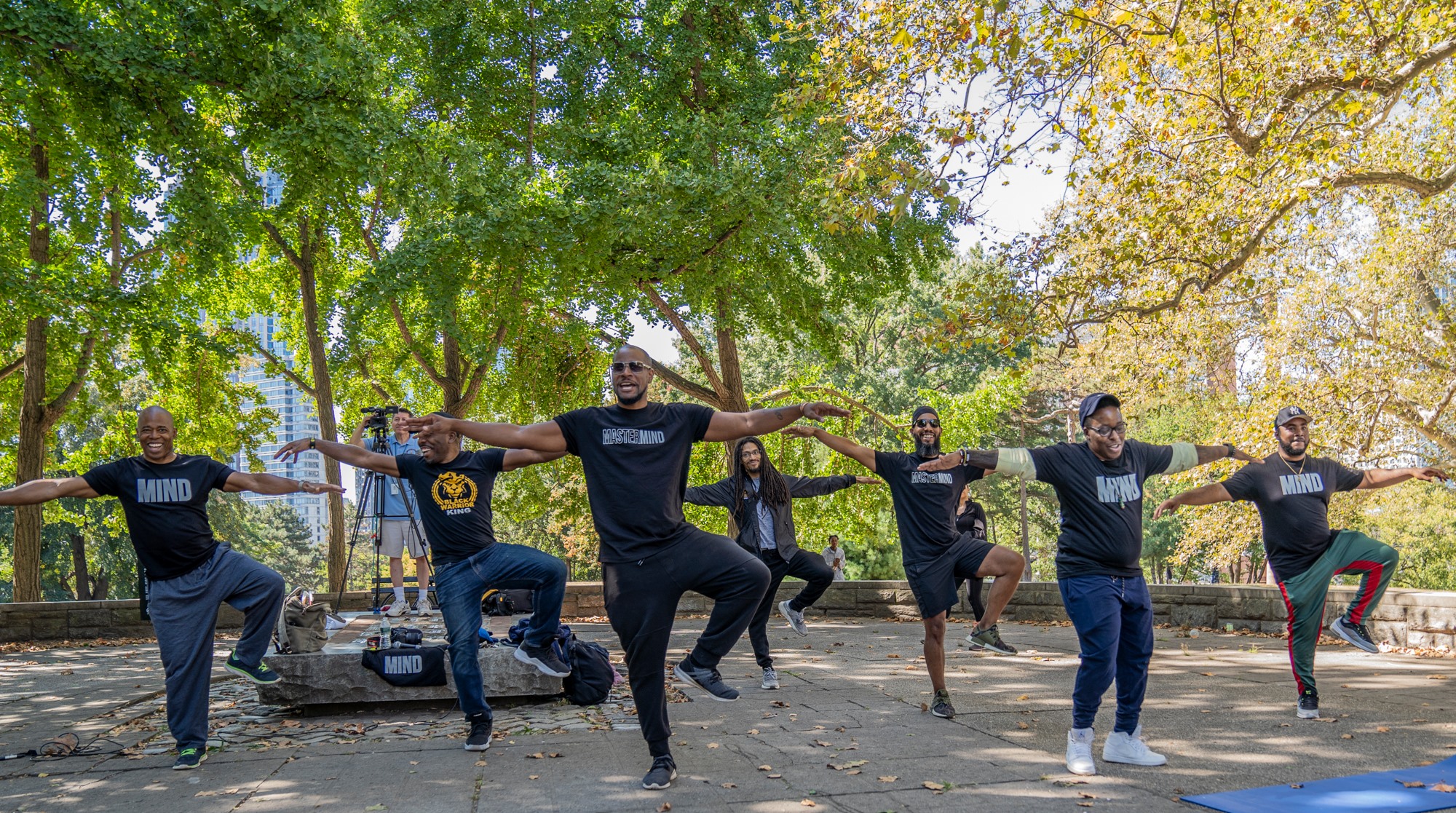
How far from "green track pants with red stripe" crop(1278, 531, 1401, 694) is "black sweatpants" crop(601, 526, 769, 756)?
3.94 meters

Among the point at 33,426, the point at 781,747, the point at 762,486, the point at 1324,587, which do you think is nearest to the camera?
the point at 781,747

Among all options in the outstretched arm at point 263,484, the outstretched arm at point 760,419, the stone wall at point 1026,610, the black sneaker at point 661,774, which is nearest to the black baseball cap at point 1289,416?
the outstretched arm at point 760,419

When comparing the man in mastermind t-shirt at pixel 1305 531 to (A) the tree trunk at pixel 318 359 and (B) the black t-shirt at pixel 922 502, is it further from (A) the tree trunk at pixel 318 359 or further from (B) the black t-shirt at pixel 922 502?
(A) the tree trunk at pixel 318 359

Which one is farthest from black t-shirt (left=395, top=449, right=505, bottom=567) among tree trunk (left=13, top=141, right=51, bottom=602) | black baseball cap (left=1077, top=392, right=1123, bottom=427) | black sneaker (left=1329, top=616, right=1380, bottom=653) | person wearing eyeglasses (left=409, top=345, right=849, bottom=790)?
tree trunk (left=13, top=141, right=51, bottom=602)

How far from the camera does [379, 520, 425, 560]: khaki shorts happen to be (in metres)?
11.0

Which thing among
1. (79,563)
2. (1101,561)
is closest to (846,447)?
(1101,561)

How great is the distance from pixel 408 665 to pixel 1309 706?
6178 millimetres

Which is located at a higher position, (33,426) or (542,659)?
(33,426)

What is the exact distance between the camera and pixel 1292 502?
6.51m

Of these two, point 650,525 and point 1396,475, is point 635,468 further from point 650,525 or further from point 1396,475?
point 1396,475

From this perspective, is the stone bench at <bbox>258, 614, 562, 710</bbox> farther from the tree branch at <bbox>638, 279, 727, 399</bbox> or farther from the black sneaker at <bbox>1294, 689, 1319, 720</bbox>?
the tree branch at <bbox>638, 279, 727, 399</bbox>

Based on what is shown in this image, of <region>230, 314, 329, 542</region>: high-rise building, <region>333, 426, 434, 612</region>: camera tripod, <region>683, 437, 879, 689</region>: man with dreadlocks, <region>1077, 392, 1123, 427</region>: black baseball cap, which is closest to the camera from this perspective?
<region>1077, 392, 1123, 427</region>: black baseball cap

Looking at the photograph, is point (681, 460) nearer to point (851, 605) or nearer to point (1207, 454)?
point (1207, 454)

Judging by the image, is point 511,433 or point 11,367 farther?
point 11,367
